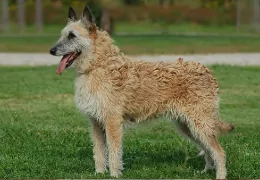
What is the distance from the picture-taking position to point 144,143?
10.7 m

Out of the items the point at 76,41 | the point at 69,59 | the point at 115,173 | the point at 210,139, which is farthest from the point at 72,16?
the point at 210,139

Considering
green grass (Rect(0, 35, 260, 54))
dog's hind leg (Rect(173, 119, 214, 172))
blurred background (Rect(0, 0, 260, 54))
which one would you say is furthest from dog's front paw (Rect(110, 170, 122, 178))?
blurred background (Rect(0, 0, 260, 54))

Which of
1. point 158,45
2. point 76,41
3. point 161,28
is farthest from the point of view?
point 161,28

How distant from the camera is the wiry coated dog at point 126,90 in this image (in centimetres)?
856

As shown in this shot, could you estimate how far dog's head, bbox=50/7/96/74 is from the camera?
27.9 ft

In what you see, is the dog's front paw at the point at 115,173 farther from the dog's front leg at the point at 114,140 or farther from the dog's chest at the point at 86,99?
the dog's chest at the point at 86,99

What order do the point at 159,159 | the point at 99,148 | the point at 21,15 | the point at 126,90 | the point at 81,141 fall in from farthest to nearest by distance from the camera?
1. the point at 21,15
2. the point at 81,141
3. the point at 159,159
4. the point at 99,148
5. the point at 126,90

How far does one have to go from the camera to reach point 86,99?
8.59 m

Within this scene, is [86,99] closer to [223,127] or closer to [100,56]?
[100,56]

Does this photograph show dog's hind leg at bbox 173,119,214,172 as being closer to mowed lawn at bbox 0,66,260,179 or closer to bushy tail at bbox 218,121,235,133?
mowed lawn at bbox 0,66,260,179

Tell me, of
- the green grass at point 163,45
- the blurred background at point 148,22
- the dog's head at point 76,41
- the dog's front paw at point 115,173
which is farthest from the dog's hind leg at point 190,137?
the blurred background at point 148,22

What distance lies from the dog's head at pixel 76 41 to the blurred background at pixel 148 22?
20.3 m

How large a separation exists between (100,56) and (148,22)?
31.7 m

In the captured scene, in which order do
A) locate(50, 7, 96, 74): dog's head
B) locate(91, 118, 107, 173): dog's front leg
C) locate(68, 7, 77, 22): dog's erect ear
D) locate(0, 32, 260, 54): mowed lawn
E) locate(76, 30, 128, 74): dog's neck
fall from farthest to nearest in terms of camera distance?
locate(0, 32, 260, 54): mowed lawn < locate(91, 118, 107, 173): dog's front leg < locate(68, 7, 77, 22): dog's erect ear < locate(76, 30, 128, 74): dog's neck < locate(50, 7, 96, 74): dog's head
